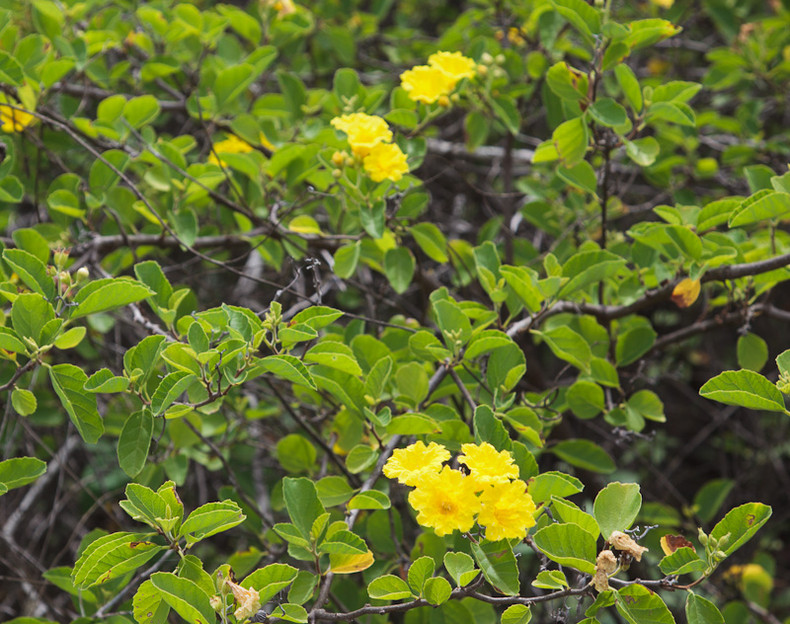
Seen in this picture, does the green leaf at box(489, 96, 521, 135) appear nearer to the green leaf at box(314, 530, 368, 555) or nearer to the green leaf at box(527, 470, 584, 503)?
the green leaf at box(527, 470, 584, 503)

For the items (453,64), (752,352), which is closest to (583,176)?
(453,64)

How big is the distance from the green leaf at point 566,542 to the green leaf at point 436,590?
147 mm

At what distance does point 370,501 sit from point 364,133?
0.76 meters

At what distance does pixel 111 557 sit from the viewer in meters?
1.12

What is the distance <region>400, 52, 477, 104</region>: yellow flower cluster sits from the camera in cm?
177

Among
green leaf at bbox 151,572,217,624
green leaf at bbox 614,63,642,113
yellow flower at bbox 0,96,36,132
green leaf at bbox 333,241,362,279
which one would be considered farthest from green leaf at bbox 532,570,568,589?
yellow flower at bbox 0,96,36,132

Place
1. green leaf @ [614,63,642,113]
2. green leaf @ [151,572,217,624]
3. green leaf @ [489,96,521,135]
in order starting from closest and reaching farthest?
1. green leaf @ [151,572,217,624]
2. green leaf @ [614,63,642,113]
3. green leaf @ [489,96,521,135]

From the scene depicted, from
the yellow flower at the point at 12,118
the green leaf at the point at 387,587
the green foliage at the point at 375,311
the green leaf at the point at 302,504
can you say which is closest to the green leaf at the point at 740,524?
the green foliage at the point at 375,311

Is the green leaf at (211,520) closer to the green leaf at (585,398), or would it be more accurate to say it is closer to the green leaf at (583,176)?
the green leaf at (585,398)

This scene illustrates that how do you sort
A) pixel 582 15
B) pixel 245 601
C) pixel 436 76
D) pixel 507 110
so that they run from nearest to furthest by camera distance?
pixel 245 601
pixel 582 15
pixel 436 76
pixel 507 110

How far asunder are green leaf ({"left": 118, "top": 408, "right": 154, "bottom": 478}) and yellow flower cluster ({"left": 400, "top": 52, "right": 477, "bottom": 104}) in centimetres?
97

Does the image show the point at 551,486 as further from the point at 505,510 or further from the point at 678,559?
the point at 678,559

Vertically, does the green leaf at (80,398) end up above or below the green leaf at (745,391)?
above

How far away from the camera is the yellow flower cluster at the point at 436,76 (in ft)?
5.80
